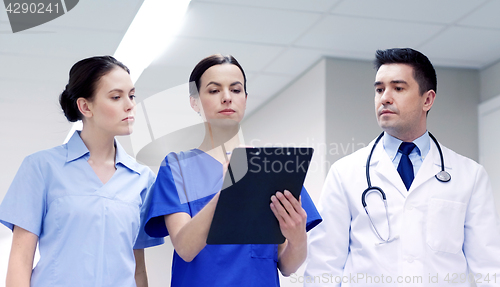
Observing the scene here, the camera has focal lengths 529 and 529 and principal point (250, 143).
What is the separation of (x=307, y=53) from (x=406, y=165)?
75.8 inches

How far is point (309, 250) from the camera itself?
1.86 m

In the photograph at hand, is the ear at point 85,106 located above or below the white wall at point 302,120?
below

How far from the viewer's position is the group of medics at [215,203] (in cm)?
Answer: 137

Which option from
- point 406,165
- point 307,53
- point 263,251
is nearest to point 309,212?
point 263,251

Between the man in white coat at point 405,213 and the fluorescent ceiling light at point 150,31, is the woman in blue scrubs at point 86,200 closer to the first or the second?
the man in white coat at point 405,213

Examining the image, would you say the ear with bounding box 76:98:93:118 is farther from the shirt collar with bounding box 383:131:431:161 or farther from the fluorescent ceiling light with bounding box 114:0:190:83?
the fluorescent ceiling light with bounding box 114:0:190:83

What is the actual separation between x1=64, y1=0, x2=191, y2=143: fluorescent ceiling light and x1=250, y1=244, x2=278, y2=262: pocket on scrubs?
158cm

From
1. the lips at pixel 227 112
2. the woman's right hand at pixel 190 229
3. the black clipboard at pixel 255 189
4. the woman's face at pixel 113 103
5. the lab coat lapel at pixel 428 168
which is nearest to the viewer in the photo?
Answer: the black clipboard at pixel 255 189

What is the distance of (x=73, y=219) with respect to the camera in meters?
1.38

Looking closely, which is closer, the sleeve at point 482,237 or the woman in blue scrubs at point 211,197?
the woman in blue scrubs at point 211,197

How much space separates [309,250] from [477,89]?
2736mm

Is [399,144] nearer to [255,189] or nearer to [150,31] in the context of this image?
[255,189]

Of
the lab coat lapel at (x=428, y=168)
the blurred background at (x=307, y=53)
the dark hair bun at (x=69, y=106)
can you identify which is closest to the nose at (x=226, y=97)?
the dark hair bun at (x=69, y=106)

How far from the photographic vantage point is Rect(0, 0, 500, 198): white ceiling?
301cm
